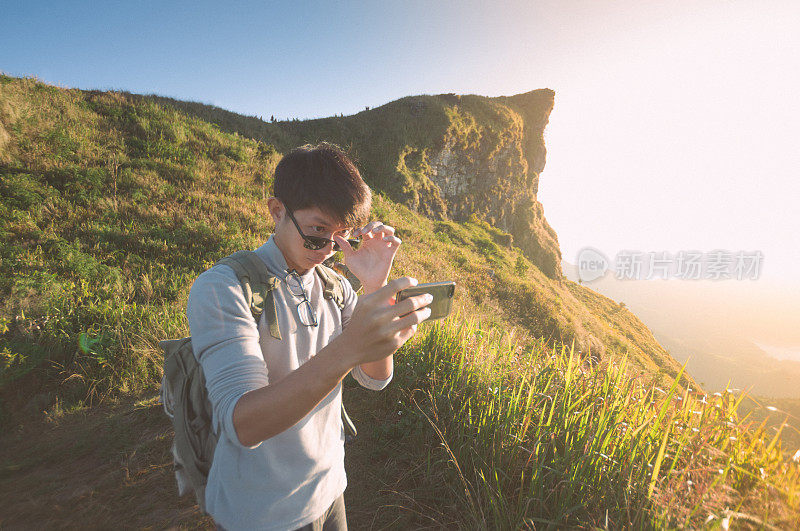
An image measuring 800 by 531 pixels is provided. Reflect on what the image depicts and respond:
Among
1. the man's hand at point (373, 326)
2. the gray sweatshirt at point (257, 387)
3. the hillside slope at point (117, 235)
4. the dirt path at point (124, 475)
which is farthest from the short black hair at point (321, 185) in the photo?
the hillside slope at point (117, 235)

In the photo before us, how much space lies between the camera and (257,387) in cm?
112

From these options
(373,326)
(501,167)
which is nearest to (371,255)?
(373,326)

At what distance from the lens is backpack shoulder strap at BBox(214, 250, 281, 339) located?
136cm

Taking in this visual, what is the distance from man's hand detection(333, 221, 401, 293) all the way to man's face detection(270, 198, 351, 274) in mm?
85

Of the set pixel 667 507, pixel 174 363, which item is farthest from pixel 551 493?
pixel 174 363

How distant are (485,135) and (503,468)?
3624 centimetres

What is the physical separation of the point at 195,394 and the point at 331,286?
909mm

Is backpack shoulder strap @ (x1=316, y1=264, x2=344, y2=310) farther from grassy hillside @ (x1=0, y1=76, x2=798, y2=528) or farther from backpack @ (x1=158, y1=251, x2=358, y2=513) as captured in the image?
grassy hillside @ (x1=0, y1=76, x2=798, y2=528)

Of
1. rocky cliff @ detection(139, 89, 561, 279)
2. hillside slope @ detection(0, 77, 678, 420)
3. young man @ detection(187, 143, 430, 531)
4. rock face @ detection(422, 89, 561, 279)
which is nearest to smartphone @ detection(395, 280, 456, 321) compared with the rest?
young man @ detection(187, 143, 430, 531)

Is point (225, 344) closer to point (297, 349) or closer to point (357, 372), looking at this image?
point (297, 349)

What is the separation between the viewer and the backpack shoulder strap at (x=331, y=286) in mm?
1862

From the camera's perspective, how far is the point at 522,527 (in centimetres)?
207

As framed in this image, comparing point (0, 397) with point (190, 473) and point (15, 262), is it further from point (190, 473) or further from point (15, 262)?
point (190, 473)

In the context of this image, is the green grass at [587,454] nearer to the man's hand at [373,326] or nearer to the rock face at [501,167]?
the man's hand at [373,326]
